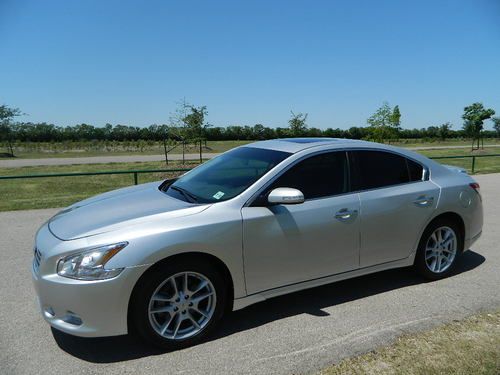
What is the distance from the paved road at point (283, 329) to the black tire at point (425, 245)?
11cm

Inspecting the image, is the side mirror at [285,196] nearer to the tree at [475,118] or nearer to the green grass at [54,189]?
the green grass at [54,189]

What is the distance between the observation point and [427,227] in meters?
4.61

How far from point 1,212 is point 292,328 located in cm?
804

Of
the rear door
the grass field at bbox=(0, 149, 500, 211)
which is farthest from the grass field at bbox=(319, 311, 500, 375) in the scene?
the grass field at bbox=(0, 149, 500, 211)

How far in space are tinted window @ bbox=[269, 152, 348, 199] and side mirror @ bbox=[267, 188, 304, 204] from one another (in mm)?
205

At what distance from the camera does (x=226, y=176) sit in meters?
4.19

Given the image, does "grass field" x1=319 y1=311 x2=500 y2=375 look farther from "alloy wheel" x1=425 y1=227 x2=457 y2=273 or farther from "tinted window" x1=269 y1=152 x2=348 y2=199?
"tinted window" x1=269 y1=152 x2=348 y2=199

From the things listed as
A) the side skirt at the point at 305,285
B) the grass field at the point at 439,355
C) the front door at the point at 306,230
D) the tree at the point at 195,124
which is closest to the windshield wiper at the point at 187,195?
the front door at the point at 306,230

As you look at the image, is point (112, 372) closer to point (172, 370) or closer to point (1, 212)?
point (172, 370)

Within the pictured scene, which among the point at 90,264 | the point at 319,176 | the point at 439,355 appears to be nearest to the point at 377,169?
the point at 319,176

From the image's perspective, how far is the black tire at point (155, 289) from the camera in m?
3.15

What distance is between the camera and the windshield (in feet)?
12.5

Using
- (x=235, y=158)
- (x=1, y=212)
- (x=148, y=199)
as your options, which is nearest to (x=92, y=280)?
(x=148, y=199)

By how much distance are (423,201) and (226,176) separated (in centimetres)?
218
